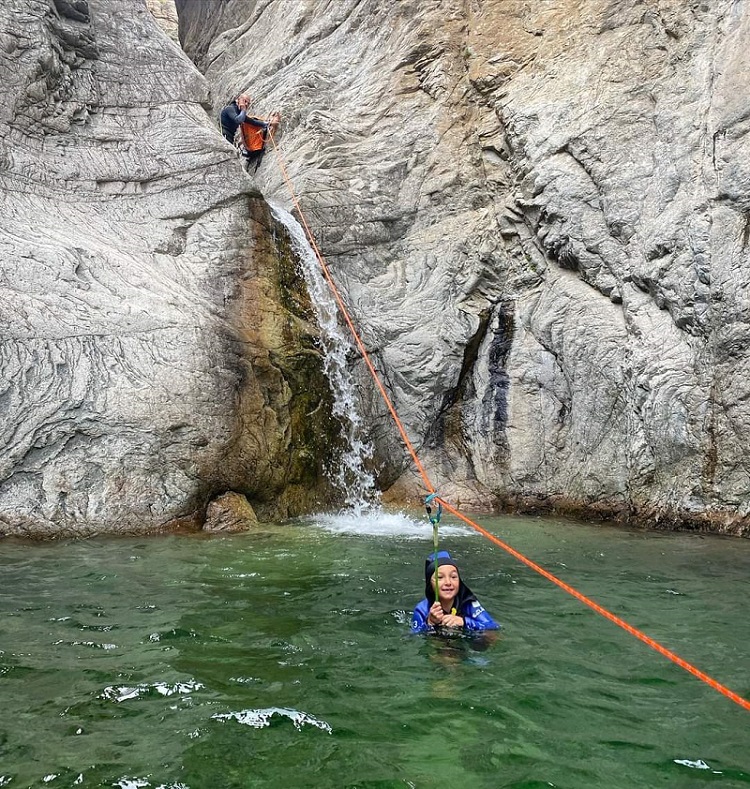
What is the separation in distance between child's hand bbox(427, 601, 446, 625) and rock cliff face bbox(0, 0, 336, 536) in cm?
473

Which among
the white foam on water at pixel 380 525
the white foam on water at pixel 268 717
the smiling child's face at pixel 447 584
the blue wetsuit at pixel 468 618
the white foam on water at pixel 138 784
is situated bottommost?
the white foam on water at pixel 138 784

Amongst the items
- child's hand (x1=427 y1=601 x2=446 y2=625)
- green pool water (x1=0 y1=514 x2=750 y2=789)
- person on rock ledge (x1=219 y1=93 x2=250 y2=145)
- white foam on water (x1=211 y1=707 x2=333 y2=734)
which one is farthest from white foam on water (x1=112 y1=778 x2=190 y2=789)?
person on rock ledge (x1=219 y1=93 x2=250 y2=145)

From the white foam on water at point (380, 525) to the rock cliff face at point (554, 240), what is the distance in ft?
3.91

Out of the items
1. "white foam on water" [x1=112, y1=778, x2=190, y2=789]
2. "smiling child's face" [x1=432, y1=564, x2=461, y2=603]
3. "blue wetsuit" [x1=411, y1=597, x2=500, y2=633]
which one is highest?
"smiling child's face" [x1=432, y1=564, x2=461, y2=603]

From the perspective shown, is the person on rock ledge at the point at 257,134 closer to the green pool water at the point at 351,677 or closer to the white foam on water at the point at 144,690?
the green pool water at the point at 351,677

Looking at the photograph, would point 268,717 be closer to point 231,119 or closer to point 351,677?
point 351,677

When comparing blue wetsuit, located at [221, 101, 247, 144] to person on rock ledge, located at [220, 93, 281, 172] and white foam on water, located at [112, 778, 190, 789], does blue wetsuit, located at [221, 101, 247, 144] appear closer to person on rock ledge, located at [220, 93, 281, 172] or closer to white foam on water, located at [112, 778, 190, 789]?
person on rock ledge, located at [220, 93, 281, 172]

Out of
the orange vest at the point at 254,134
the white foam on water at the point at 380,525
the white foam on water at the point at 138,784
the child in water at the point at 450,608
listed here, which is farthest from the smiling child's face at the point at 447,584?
the orange vest at the point at 254,134

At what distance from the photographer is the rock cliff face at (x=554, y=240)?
30.0ft

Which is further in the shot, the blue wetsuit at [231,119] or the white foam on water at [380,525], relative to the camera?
the blue wetsuit at [231,119]

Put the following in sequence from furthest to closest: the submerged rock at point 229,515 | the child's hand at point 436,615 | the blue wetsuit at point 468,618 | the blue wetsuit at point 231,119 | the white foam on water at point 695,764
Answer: the blue wetsuit at point 231,119 → the submerged rock at point 229,515 → the blue wetsuit at point 468,618 → the child's hand at point 436,615 → the white foam on water at point 695,764

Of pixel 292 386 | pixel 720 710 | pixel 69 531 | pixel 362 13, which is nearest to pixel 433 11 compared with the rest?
pixel 362 13

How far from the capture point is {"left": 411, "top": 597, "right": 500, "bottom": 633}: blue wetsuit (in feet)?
16.2

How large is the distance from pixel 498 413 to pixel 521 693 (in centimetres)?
748
